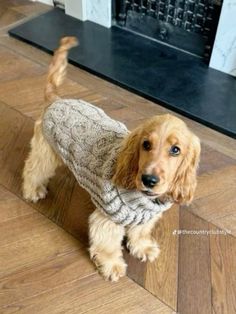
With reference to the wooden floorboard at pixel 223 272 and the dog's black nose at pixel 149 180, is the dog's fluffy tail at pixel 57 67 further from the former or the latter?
the wooden floorboard at pixel 223 272

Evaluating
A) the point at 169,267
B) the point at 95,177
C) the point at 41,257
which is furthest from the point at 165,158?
the point at 41,257

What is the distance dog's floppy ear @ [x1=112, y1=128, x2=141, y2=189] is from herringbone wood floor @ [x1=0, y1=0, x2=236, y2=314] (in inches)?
17.6

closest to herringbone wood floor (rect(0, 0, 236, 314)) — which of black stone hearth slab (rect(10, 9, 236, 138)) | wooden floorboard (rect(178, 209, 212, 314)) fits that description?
wooden floorboard (rect(178, 209, 212, 314))

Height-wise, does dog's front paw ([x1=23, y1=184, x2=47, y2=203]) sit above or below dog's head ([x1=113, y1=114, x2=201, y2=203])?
below

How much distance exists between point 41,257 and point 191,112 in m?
1.01

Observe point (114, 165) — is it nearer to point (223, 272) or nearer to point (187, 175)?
point (187, 175)

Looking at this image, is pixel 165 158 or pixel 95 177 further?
pixel 95 177

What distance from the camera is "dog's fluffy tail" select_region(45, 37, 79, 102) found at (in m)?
1.22

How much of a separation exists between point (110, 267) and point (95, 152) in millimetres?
399

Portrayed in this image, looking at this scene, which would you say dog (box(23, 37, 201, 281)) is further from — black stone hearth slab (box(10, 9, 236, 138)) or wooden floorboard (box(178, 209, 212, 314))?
black stone hearth slab (box(10, 9, 236, 138))

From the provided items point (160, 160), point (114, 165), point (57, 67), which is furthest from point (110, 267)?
point (57, 67)

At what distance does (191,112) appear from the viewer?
6.31ft

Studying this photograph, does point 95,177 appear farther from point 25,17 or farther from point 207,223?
point 25,17

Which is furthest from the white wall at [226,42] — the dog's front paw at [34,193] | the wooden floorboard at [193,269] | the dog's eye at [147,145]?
the dog's eye at [147,145]
